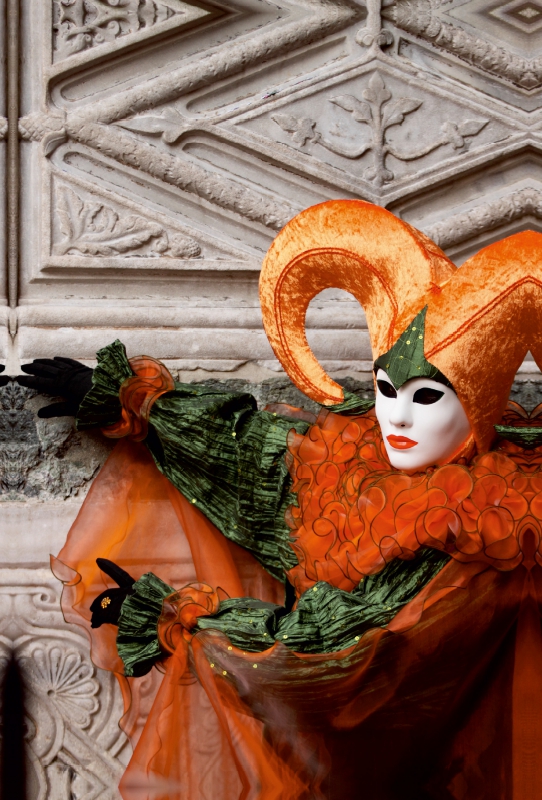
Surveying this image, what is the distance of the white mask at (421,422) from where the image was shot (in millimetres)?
1869

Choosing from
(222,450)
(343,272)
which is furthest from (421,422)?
(222,450)

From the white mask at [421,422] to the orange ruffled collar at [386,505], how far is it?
0.09 ft

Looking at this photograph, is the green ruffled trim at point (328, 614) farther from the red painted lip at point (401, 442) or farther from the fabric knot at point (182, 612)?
the red painted lip at point (401, 442)

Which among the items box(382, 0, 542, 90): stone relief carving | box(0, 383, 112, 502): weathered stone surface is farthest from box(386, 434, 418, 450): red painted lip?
box(382, 0, 542, 90): stone relief carving

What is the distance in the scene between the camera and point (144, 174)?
2.42m

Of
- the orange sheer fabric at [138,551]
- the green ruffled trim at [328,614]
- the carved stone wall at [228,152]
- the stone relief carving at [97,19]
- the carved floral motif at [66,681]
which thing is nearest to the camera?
the green ruffled trim at [328,614]

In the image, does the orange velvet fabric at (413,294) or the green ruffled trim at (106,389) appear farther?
the green ruffled trim at (106,389)

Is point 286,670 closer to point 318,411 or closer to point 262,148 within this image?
point 318,411

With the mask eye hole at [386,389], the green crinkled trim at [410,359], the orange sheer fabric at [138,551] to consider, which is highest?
the green crinkled trim at [410,359]

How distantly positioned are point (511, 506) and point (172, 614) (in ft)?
1.65

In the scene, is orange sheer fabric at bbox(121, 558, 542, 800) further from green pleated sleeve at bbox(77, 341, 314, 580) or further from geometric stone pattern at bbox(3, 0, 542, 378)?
geometric stone pattern at bbox(3, 0, 542, 378)

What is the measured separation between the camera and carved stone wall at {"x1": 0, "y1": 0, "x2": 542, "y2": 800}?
92.0 inches

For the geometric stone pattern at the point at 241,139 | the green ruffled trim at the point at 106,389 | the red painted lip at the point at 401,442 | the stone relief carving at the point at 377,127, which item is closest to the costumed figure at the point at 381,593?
the red painted lip at the point at 401,442

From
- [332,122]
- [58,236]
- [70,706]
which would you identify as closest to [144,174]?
[58,236]
